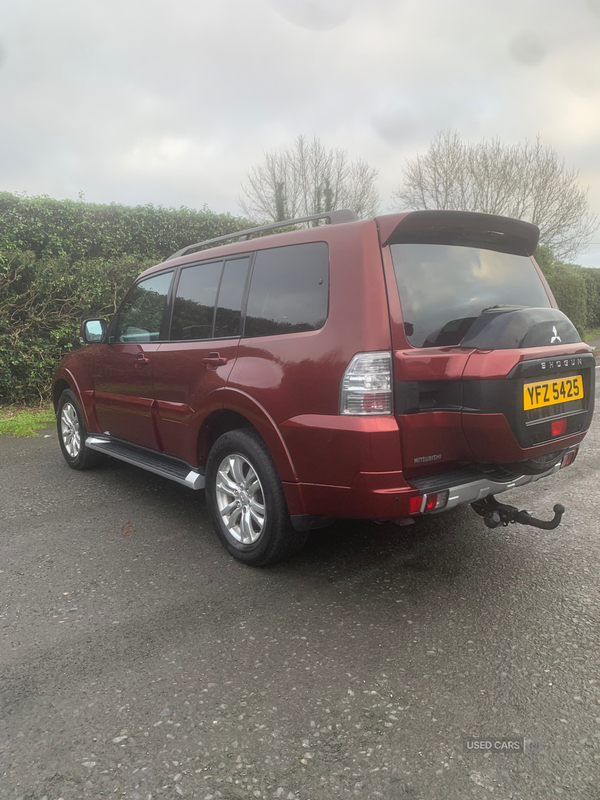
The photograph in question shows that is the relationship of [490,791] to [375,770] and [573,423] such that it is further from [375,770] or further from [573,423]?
[573,423]

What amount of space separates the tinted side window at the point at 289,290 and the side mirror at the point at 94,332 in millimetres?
2155

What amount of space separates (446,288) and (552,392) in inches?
28.7

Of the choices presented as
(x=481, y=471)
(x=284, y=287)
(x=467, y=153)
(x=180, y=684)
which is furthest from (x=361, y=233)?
(x=467, y=153)

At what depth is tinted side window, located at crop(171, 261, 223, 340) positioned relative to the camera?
12.4 feet

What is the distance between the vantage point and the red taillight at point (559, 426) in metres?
2.85

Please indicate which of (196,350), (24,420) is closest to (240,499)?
(196,350)

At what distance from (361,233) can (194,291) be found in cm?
155

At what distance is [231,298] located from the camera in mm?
3578

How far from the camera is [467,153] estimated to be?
21500mm

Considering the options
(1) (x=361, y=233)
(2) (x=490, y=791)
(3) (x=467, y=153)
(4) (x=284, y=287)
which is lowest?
(2) (x=490, y=791)

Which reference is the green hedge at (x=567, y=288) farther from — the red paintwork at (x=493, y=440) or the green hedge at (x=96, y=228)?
the red paintwork at (x=493, y=440)

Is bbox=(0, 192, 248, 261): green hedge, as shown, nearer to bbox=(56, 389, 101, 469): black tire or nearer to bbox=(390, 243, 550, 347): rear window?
bbox=(56, 389, 101, 469): black tire

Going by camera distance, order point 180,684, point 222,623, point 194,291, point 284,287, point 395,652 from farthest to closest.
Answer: point 194,291
point 284,287
point 222,623
point 395,652
point 180,684

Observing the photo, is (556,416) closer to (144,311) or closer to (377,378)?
(377,378)
